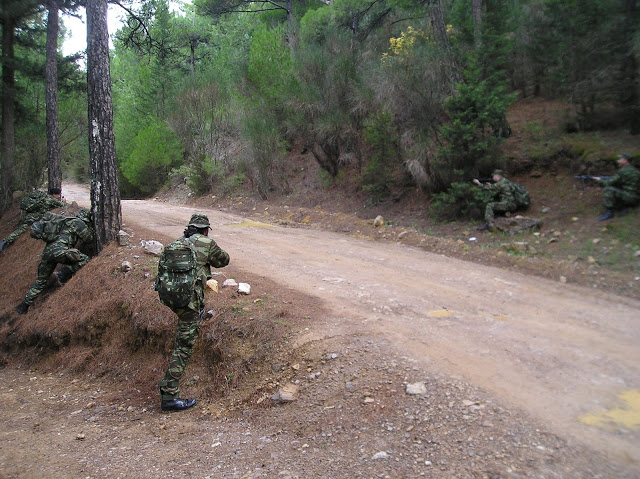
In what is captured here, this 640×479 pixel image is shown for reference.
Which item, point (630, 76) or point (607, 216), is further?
point (630, 76)

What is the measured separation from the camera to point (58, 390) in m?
6.39

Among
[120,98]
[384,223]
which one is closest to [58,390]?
[384,223]

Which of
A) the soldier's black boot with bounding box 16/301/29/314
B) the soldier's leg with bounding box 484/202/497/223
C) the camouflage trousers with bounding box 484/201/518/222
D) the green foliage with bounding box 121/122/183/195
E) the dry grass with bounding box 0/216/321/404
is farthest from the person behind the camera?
the green foliage with bounding box 121/122/183/195

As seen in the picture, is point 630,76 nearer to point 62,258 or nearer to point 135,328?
point 135,328

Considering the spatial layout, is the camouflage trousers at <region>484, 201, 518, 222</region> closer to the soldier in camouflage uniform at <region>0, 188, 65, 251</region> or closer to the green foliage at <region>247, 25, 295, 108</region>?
the green foliage at <region>247, 25, 295, 108</region>

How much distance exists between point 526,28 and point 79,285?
15308mm

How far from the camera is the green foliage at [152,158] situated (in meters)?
25.7

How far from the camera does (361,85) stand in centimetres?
1434

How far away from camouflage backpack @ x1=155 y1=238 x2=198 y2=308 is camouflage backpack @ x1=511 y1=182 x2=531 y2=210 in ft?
27.3

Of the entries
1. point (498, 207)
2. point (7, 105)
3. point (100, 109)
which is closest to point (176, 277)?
point (100, 109)

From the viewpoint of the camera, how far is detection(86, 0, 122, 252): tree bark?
882 centimetres

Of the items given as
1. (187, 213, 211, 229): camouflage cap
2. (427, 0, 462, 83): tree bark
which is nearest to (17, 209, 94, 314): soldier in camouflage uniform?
(187, 213, 211, 229): camouflage cap

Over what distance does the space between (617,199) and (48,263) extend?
37.7ft

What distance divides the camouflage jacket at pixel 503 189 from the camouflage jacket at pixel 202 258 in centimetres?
734
